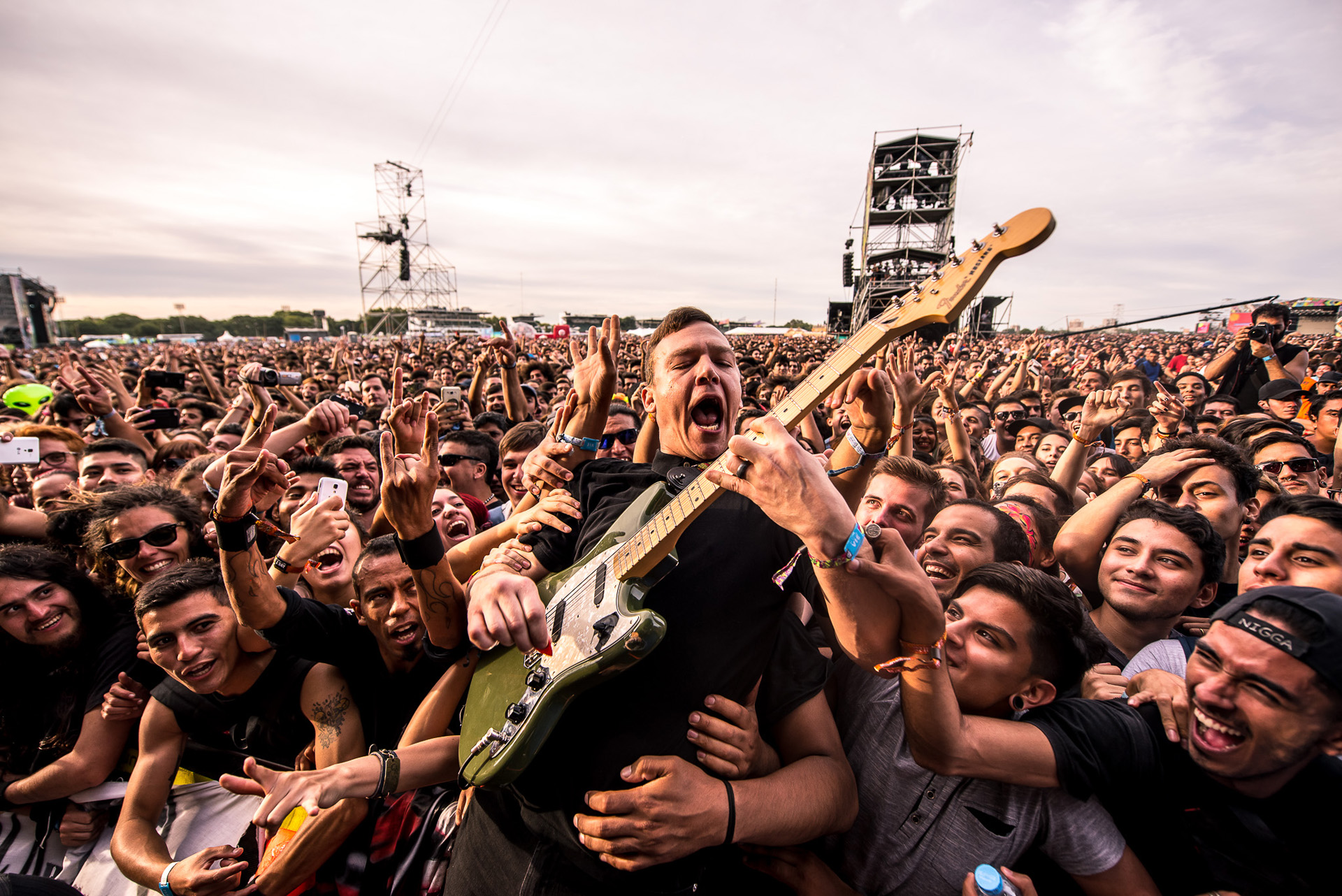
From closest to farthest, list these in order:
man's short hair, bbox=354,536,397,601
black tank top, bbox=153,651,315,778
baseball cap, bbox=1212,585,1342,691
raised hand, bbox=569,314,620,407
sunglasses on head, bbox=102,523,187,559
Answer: baseball cap, bbox=1212,585,1342,691
black tank top, bbox=153,651,315,778
man's short hair, bbox=354,536,397,601
raised hand, bbox=569,314,620,407
sunglasses on head, bbox=102,523,187,559

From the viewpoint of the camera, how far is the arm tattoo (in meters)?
2.52

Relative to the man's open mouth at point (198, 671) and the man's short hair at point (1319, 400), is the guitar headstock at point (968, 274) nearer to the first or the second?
the man's open mouth at point (198, 671)

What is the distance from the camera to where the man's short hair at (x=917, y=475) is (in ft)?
10.9

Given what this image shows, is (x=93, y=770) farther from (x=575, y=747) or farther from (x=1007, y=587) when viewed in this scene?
(x=1007, y=587)

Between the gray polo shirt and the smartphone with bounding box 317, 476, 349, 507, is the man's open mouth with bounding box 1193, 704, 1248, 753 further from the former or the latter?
the smartphone with bounding box 317, 476, 349, 507

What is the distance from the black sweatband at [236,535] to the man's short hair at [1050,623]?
325cm

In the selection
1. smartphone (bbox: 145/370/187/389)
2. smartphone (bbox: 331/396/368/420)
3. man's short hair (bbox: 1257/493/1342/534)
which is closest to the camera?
man's short hair (bbox: 1257/493/1342/534)

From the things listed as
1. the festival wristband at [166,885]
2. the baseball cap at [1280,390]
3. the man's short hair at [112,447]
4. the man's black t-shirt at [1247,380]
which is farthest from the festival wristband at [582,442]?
the man's black t-shirt at [1247,380]

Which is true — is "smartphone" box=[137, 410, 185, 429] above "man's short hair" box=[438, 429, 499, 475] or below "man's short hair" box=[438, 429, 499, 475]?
above

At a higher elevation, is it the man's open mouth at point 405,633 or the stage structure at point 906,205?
the stage structure at point 906,205

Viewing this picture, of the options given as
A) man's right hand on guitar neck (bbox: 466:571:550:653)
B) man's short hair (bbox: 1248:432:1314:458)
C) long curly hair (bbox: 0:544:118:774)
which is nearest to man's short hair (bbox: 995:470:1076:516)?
man's short hair (bbox: 1248:432:1314:458)

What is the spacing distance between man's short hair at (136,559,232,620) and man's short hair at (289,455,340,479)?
1594 mm

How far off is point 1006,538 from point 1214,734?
4.49 feet

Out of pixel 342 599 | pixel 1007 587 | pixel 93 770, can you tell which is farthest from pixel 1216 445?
pixel 93 770
